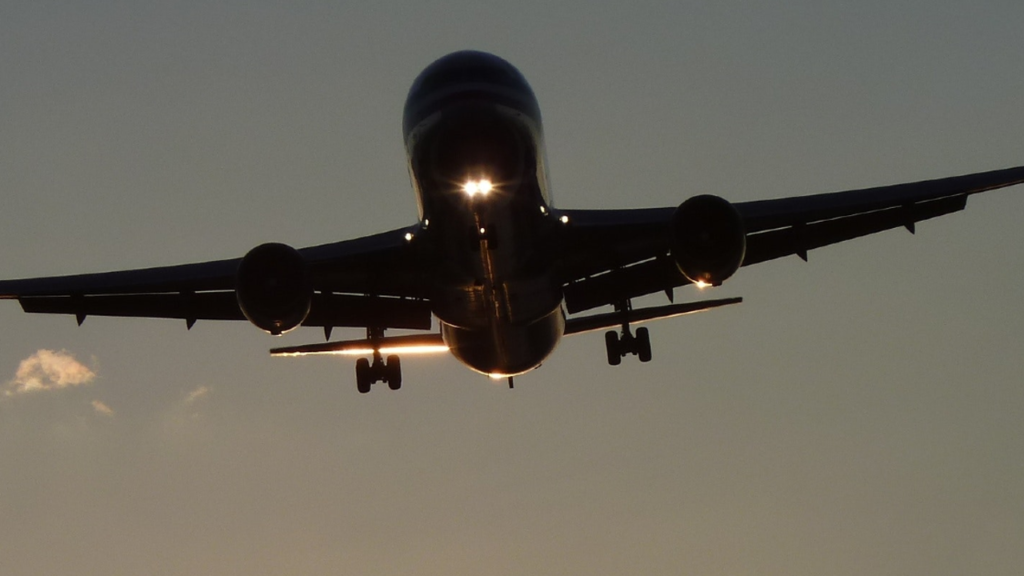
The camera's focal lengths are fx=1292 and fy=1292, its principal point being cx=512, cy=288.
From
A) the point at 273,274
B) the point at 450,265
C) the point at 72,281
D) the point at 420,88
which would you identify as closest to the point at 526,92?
the point at 420,88

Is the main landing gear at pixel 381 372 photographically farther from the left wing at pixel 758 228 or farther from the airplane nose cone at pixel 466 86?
the airplane nose cone at pixel 466 86

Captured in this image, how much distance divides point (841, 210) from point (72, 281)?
14.9 m

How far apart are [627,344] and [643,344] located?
370 millimetres

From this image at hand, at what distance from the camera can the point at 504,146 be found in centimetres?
2089

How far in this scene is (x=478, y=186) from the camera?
68.2 feet

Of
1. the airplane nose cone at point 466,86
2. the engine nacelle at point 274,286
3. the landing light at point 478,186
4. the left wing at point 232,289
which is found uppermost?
→ the airplane nose cone at point 466,86

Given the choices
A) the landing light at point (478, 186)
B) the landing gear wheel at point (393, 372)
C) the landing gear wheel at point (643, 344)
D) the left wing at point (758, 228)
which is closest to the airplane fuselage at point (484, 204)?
the landing light at point (478, 186)

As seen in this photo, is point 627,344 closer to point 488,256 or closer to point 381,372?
point 381,372

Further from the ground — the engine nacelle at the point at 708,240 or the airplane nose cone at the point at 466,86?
the airplane nose cone at the point at 466,86

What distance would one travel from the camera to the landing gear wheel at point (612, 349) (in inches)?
1165

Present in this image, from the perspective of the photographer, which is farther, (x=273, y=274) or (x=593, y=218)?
(x=593, y=218)

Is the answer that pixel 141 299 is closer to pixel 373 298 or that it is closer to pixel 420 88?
pixel 373 298

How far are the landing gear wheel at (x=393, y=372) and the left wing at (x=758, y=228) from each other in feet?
15.5

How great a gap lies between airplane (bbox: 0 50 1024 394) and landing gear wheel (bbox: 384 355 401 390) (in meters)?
2.20
